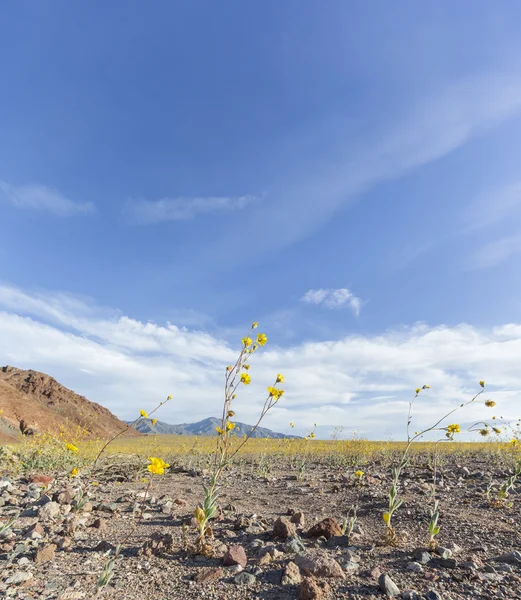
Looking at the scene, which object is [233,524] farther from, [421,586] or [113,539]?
[421,586]

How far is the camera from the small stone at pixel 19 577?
2925 mm

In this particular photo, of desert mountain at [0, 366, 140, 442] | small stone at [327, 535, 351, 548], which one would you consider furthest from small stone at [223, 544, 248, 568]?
desert mountain at [0, 366, 140, 442]

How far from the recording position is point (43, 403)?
201ft

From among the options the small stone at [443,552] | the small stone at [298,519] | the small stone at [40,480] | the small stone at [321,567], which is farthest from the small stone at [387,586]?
the small stone at [40,480]

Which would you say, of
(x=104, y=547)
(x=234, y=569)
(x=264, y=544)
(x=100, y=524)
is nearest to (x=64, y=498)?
(x=100, y=524)

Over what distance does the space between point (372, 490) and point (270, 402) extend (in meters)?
3.55

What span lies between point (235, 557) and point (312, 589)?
0.84m

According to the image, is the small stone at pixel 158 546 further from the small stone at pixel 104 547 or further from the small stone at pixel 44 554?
the small stone at pixel 44 554

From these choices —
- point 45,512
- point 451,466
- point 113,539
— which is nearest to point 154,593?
point 113,539

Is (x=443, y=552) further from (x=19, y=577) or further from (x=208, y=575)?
(x=19, y=577)

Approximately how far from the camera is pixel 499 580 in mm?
3033

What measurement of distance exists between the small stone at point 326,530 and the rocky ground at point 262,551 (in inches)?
0.4

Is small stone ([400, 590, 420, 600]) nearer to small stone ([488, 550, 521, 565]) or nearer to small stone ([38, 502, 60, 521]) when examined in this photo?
small stone ([488, 550, 521, 565])

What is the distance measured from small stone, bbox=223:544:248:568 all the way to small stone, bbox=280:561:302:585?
1.44 ft
